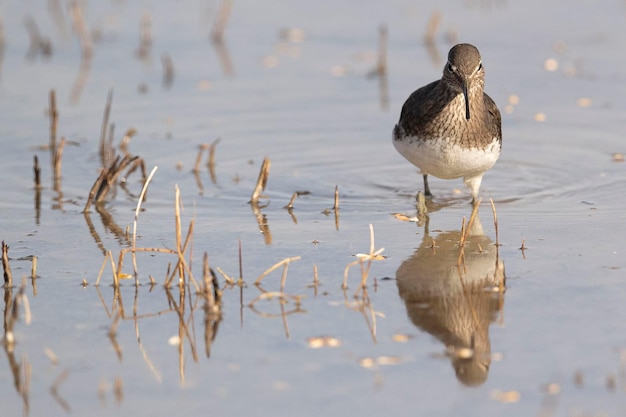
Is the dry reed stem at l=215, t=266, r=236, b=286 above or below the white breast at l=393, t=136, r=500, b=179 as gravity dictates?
below

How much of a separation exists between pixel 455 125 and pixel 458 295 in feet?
6.61

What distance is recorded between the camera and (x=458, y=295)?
20.0ft

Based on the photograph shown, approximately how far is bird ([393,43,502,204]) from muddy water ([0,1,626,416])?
1.38 feet

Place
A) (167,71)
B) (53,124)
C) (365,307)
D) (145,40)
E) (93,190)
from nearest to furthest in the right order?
1. (365,307)
2. (93,190)
3. (53,124)
4. (167,71)
5. (145,40)

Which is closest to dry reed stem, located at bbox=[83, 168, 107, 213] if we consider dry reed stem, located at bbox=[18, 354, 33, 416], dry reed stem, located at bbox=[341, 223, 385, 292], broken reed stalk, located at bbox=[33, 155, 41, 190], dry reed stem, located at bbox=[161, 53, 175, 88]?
broken reed stalk, located at bbox=[33, 155, 41, 190]

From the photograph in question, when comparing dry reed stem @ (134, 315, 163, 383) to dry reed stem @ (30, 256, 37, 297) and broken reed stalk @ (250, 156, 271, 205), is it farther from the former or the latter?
broken reed stalk @ (250, 156, 271, 205)

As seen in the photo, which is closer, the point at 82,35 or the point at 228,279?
the point at 228,279

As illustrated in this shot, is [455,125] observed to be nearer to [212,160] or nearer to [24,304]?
[212,160]

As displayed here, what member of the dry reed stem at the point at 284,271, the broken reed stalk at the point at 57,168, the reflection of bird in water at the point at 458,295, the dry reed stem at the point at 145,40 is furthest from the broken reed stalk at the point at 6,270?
the dry reed stem at the point at 145,40

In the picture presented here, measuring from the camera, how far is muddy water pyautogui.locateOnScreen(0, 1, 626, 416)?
504 centimetres

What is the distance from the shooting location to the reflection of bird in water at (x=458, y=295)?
530 cm

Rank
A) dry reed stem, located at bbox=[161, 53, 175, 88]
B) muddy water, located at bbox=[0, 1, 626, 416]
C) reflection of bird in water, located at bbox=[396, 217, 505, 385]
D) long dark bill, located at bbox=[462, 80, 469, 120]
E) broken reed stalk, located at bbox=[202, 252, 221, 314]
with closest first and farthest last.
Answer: muddy water, located at bbox=[0, 1, 626, 416], reflection of bird in water, located at bbox=[396, 217, 505, 385], broken reed stalk, located at bbox=[202, 252, 221, 314], long dark bill, located at bbox=[462, 80, 469, 120], dry reed stem, located at bbox=[161, 53, 175, 88]

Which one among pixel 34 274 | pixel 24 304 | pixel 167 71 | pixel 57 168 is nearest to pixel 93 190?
pixel 57 168

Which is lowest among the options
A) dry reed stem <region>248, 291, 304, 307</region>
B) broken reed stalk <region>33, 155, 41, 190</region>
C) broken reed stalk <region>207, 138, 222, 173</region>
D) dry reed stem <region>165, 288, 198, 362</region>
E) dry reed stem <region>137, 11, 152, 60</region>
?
dry reed stem <region>165, 288, 198, 362</region>
